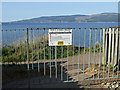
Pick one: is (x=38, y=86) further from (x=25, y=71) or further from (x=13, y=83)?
(x=25, y=71)

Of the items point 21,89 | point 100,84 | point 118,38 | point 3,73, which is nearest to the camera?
point 21,89

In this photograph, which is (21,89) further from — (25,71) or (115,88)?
(115,88)

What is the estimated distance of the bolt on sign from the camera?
6.52m

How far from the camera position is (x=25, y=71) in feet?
27.1

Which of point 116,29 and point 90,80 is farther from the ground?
point 116,29

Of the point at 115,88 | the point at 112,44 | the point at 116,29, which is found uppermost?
the point at 116,29

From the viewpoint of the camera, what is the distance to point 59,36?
659 centimetres

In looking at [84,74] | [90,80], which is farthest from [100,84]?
[84,74]

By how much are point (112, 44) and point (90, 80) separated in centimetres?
223

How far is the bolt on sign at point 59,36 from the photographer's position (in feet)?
21.4

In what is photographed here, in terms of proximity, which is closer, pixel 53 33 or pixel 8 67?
pixel 53 33

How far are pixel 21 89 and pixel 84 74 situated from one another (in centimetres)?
274

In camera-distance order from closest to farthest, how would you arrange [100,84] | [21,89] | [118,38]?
[21,89] → [100,84] → [118,38]

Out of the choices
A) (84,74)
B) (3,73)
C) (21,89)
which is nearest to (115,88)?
(84,74)
